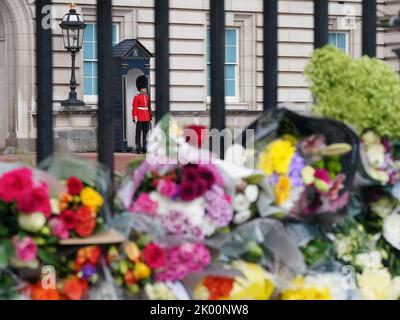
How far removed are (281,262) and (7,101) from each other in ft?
63.5

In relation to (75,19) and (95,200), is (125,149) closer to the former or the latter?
(75,19)

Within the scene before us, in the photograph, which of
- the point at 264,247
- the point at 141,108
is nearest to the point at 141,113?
the point at 141,108

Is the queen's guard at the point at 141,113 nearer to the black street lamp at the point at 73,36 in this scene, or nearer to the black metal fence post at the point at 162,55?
the black street lamp at the point at 73,36

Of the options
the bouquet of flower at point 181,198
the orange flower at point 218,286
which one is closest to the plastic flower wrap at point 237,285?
the orange flower at point 218,286

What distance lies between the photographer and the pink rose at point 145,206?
6.91ft

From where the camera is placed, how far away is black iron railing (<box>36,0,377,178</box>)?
7.56ft

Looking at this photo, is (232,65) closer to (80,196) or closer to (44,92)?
(44,92)

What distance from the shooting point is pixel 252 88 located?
76.9ft

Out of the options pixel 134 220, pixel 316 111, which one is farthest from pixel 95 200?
pixel 316 111

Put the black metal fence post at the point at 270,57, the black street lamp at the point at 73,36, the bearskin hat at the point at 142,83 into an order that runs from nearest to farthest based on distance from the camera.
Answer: the black metal fence post at the point at 270,57, the black street lamp at the point at 73,36, the bearskin hat at the point at 142,83

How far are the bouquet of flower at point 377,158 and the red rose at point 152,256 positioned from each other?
0.55m

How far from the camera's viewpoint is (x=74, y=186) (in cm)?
207

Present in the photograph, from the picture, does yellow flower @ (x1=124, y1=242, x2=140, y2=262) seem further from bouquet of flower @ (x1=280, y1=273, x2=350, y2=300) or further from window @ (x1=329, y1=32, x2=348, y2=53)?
window @ (x1=329, y1=32, x2=348, y2=53)

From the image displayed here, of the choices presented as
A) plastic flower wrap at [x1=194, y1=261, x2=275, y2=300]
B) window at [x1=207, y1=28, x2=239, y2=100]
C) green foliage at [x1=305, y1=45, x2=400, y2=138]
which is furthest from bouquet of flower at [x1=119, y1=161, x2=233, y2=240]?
window at [x1=207, y1=28, x2=239, y2=100]
